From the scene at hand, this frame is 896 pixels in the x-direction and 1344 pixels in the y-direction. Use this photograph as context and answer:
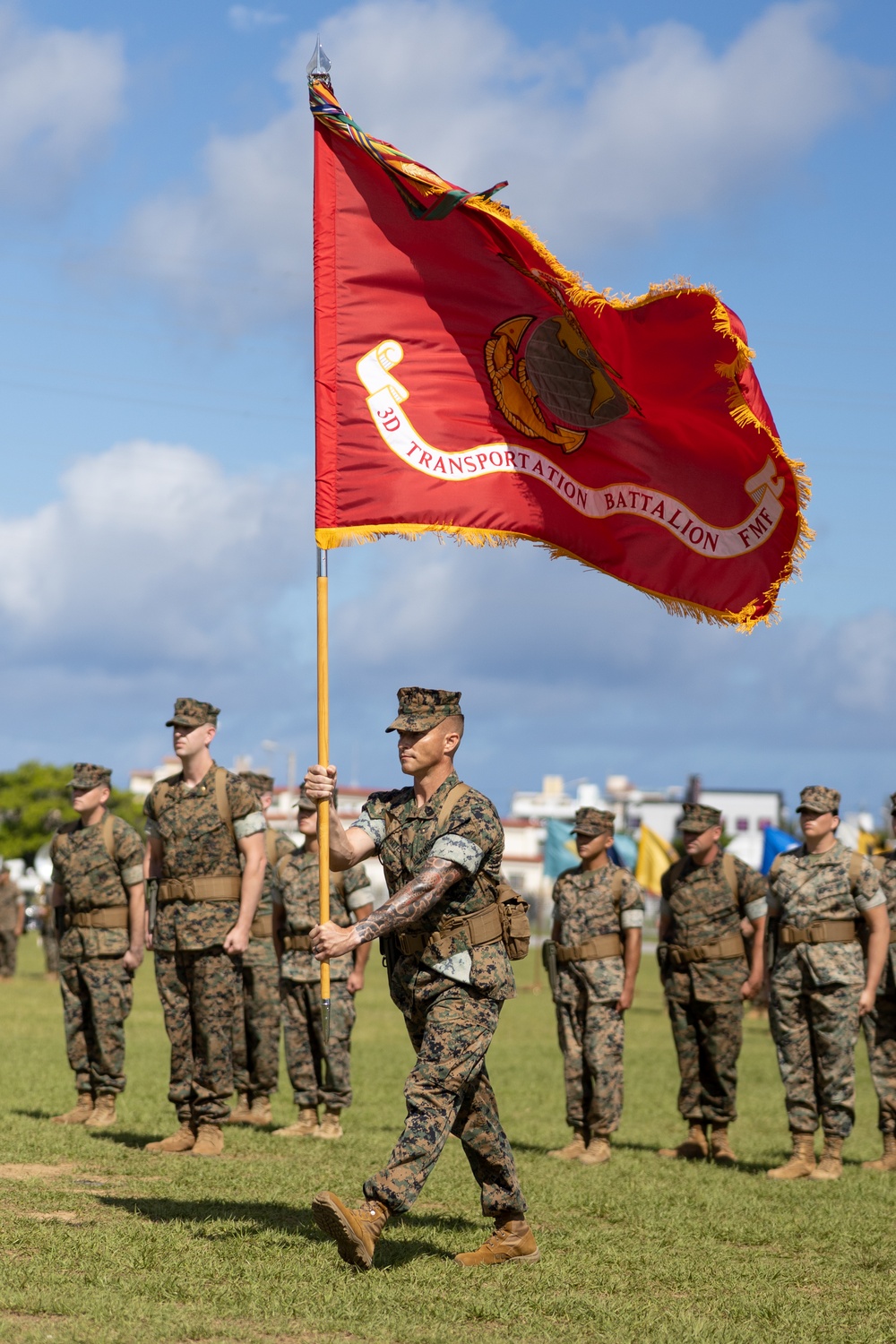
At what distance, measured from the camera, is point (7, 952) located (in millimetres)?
31906

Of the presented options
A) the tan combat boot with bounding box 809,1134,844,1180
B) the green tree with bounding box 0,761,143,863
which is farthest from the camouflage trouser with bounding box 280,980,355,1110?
the green tree with bounding box 0,761,143,863

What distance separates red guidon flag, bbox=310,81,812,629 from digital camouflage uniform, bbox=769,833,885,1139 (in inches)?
122

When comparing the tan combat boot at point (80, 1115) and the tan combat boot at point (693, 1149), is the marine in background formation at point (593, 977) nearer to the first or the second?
the tan combat boot at point (693, 1149)

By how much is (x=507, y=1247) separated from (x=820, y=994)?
442 cm

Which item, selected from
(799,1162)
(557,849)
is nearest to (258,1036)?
(799,1162)

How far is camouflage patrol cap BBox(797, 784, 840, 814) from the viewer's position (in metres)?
11.3

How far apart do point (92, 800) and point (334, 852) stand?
16.1 ft

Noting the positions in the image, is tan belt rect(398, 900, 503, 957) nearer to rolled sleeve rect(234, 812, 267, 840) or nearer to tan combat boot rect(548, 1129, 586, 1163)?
rolled sleeve rect(234, 812, 267, 840)

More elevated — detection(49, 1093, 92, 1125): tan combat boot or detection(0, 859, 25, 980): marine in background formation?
detection(0, 859, 25, 980): marine in background formation

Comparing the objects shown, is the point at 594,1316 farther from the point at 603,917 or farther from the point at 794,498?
the point at 603,917

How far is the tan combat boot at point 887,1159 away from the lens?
1177 centimetres

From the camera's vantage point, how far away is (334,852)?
7277 millimetres

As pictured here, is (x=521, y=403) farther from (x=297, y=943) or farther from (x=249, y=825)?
(x=297, y=943)

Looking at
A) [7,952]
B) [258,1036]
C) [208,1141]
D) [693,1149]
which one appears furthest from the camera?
[7,952]
